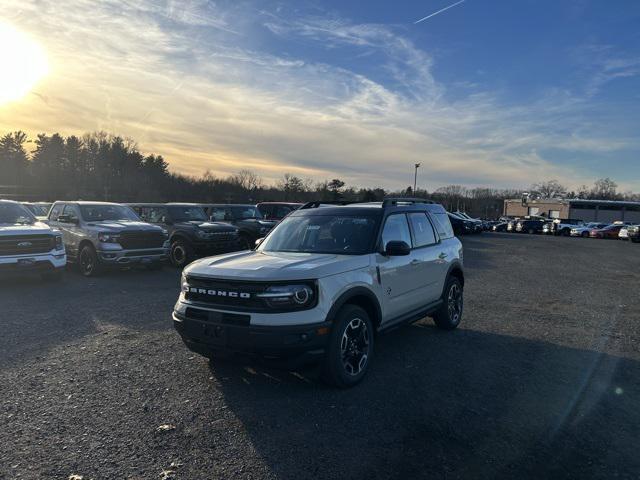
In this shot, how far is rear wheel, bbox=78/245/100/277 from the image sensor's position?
458 inches

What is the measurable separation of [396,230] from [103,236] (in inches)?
334

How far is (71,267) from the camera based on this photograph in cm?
1345

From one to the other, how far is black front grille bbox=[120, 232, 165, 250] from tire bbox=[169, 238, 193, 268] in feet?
3.65

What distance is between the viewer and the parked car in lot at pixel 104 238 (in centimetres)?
1155

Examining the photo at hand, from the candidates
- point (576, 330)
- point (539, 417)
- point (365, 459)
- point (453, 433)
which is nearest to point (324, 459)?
point (365, 459)

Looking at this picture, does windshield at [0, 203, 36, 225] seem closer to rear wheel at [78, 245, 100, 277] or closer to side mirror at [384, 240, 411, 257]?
rear wheel at [78, 245, 100, 277]

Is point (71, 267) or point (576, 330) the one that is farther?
point (71, 267)

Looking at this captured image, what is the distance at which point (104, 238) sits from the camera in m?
11.5

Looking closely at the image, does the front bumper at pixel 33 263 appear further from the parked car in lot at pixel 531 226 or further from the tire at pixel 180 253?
the parked car in lot at pixel 531 226

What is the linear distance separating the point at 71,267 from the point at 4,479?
1155cm

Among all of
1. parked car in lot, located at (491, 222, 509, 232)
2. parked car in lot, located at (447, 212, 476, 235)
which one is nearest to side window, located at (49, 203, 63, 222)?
parked car in lot, located at (447, 212, 476, 235)

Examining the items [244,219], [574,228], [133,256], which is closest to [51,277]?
[133,256]

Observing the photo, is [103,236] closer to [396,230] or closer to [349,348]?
[396,230]

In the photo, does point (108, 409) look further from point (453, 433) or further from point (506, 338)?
point (506, 338)
